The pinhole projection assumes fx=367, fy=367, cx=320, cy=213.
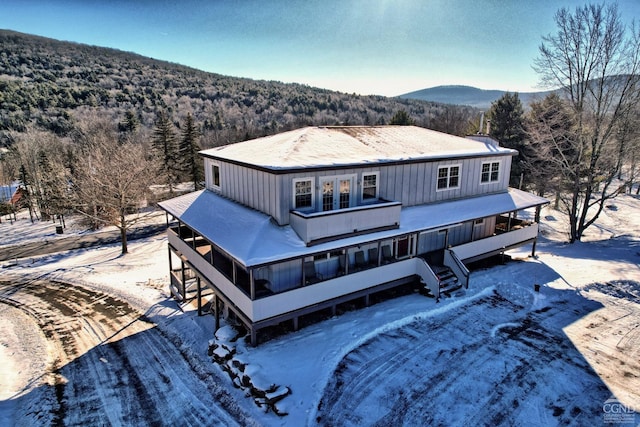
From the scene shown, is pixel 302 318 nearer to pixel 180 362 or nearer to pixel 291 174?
pixel 180 362

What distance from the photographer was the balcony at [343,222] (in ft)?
40.8

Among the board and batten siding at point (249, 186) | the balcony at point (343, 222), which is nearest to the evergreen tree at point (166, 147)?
the board and batten siding at point (249, 186)

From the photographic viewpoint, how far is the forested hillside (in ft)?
222

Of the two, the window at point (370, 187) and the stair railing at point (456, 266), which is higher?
the window at point (370, 187)

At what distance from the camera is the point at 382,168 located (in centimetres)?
1526

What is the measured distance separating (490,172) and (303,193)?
451 inches

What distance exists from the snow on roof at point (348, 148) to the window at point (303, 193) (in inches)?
26.5

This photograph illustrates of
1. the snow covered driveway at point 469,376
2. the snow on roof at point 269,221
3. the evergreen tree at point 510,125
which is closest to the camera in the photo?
the snow covered driveway at point 469,376

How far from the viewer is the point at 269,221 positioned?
13.3 metres

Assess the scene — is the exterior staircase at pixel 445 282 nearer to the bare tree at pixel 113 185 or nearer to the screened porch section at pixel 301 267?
the screened porch section at pixel 301 267

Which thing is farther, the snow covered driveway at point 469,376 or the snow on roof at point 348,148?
the snow on roof at point 348,148

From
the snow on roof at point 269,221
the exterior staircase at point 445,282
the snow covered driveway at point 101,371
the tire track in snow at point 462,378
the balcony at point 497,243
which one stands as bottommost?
the snow covered driveway at point 101,371

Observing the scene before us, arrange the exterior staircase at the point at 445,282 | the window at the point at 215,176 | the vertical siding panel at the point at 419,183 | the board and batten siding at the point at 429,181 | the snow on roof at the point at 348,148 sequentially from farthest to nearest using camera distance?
the window at the point at 215,176 < the vertical siding panel at the point at 419,183 < the board and batten siding at the point at 429,181 < the exterior staircase at the point at 445,282 < the snow on roof at the point at 348,148

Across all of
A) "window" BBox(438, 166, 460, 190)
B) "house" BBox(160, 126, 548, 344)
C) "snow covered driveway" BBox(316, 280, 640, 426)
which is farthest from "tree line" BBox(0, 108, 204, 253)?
"snow covered driveway" BBox(316, 280, 640, 426)
